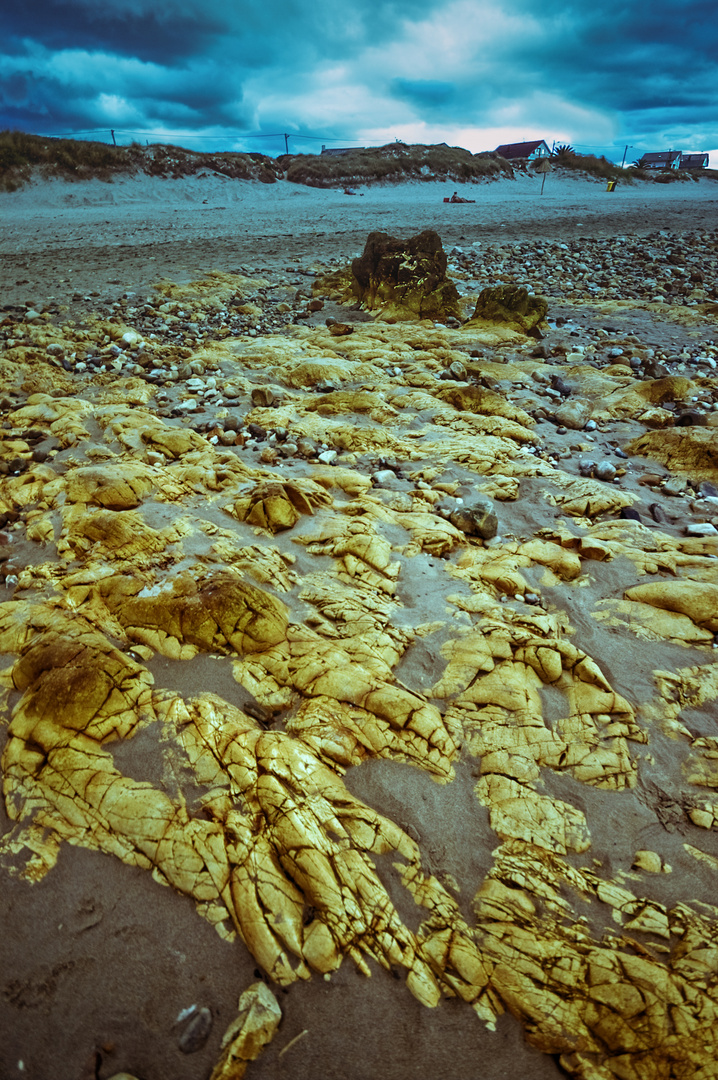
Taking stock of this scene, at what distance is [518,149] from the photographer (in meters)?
36.0

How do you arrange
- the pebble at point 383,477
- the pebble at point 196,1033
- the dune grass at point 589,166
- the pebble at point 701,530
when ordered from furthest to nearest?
the dune grass at point 589,166 → the pebble at point 383,477 → the pebble at point 701,530 → the pebble at point 196,1033

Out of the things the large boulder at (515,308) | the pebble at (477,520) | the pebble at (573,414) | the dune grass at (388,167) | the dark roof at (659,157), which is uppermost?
the dark roof at (659,157)

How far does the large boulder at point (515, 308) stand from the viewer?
26.9ft

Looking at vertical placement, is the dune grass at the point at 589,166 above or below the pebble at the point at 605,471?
above

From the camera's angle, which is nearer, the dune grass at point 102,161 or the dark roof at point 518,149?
the dune grass at point 102,161

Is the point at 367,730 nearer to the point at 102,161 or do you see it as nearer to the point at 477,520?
the point at 477,520

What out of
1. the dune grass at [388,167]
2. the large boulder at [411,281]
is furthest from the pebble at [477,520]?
the dune grass at [388,167]

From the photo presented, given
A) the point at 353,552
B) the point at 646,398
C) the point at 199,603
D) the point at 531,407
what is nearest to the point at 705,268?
the point at 646,398

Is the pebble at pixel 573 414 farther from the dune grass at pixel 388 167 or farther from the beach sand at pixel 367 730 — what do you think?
the dune grass at pixel 388 167

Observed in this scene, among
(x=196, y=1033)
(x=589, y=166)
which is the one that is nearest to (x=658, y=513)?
(x=196, y=1033)

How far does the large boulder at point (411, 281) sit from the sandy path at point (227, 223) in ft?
11.4

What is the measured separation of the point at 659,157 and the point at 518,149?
1433 cm

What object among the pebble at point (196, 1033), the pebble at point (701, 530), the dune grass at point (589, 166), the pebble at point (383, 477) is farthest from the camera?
the dune grass at point (589, 166)

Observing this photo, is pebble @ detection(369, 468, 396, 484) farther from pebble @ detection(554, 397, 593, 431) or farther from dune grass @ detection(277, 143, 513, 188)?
dune grass @ detection(277, 143, 513, 188)
